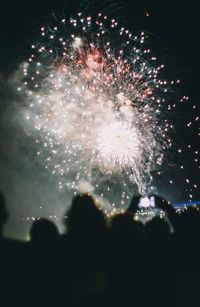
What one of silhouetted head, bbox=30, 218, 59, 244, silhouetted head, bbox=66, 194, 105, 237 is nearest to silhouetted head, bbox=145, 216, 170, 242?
silhouetted head, bbox=66, 194, 105, 237

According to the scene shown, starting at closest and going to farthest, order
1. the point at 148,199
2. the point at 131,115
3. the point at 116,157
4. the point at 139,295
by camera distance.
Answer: the point at 139,295, the point at 148,199, the point at 131,115, the point at 116,157

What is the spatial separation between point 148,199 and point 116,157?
7798 millimetres

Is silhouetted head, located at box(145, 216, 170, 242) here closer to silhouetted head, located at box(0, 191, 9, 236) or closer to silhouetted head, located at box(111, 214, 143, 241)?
silhouetted head, located at box(111, 214, 143, 241)

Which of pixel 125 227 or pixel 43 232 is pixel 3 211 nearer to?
pixel 43 232

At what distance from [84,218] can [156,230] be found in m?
0.67

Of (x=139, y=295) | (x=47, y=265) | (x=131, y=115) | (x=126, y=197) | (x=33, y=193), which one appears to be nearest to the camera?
(x=47, y=265)

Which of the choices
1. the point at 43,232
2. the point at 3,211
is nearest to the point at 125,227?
the point at 43,232

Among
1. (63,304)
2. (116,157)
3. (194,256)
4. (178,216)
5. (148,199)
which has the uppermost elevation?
(116,157)

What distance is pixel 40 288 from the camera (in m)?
2.27

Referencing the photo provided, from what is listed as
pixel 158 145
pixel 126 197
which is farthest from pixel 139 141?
pixel 126 197

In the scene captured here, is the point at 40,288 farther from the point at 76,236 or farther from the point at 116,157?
the point at 116,157

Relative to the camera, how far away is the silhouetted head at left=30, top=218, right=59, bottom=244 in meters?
2.51

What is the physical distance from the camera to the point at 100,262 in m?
2.61

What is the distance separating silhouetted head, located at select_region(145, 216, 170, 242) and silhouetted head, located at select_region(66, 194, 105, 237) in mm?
468
